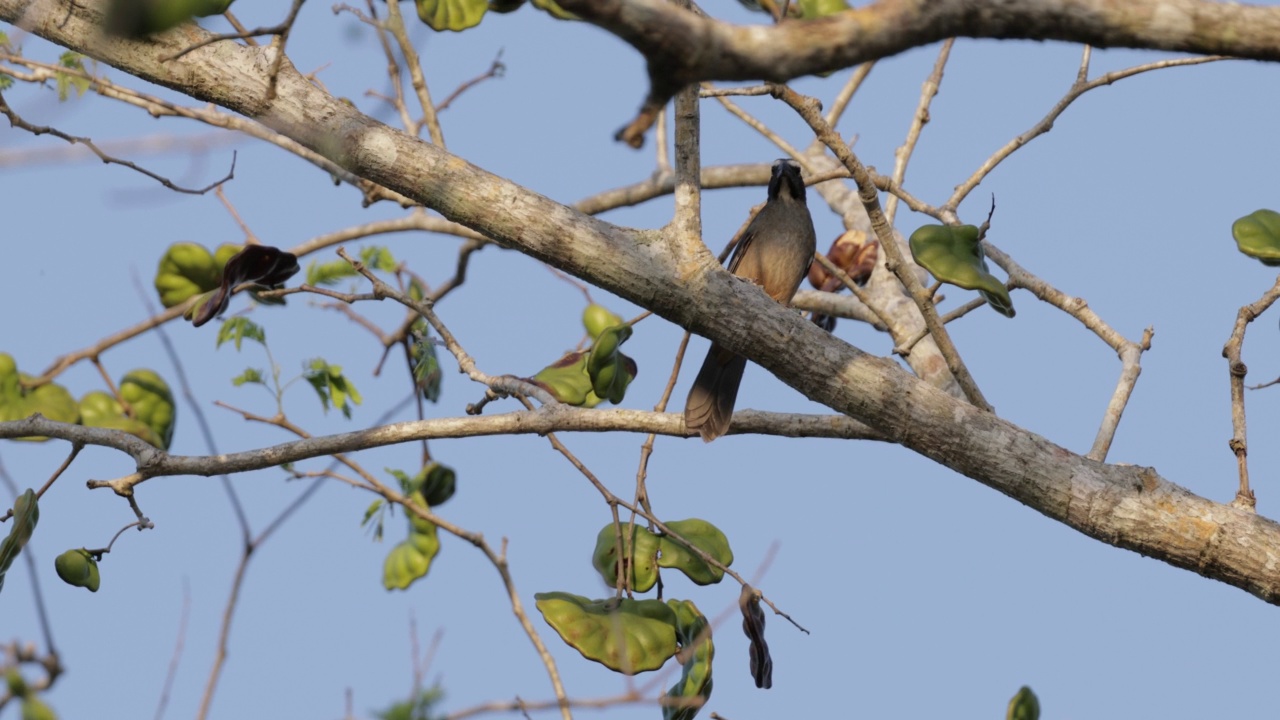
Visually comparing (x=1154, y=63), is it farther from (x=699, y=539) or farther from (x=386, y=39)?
(x=386, y=39)

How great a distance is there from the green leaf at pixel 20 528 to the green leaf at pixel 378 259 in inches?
73.3

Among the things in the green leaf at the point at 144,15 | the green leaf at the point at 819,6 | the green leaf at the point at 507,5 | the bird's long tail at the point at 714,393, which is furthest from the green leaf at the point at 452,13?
the green leaf at the point at 144,15

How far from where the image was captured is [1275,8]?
182cm

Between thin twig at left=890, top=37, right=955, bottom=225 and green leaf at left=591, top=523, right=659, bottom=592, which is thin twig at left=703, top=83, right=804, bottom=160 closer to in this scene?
thin twig at left=890, top=37, right=955, bottom=225

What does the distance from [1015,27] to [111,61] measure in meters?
2.06

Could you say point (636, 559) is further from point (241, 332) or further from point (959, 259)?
point (241, 332)

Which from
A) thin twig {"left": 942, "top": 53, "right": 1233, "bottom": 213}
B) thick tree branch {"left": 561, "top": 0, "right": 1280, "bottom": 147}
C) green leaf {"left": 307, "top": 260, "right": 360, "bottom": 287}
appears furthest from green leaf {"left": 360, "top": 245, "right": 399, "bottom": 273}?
thick tree branch {"left": 561, "top": 0, "right": 1280, "bottom": 147}

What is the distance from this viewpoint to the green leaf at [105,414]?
4.41 meters

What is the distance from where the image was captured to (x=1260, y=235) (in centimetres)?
287

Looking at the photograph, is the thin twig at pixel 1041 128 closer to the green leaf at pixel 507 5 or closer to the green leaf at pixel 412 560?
the green leaf at pixel 507 5

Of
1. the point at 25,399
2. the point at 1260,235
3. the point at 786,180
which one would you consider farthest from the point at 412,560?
the point at 1260,235

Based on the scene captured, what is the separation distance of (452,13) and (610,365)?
4.38 feet

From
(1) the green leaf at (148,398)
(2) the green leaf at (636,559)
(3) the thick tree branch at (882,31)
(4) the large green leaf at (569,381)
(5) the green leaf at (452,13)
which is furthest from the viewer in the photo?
(1) the green leaf at (148,398)

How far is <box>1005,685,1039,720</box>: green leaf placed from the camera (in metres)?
2.94
